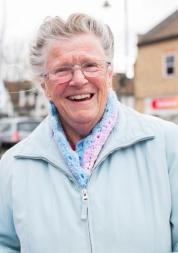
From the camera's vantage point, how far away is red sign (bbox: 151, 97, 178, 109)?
31.7 m

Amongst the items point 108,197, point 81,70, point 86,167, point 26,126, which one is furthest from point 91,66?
point 26,126

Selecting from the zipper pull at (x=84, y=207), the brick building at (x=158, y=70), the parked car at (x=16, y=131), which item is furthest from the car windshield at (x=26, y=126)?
the zipper pull at (x=84, y=207)

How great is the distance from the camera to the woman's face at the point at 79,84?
2287 millimetres

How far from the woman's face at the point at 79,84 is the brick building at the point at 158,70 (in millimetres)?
29064

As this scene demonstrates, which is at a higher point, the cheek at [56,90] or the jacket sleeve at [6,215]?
the cheek at [56,90]

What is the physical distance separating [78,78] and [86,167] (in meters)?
0.42

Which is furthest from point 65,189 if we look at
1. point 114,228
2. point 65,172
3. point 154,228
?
point 154,228

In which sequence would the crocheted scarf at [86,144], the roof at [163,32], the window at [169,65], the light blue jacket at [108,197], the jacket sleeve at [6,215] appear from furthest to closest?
1. the window at [169,65]
2. the roof at [163,32]
3. the jacket sleeve at [6,215]
4. the crocheted scarf at [86,144]
5. the light blue jacket at [108,197]

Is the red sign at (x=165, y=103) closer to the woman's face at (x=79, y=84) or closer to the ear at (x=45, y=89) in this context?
the ear at (x=45, y=89)

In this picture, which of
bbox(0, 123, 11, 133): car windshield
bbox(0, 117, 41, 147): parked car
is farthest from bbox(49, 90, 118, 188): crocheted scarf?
bbox(0, 123, 11, 133): car windshield

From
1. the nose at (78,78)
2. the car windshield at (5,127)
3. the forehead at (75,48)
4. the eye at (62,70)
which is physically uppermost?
the forehead at (75,48)

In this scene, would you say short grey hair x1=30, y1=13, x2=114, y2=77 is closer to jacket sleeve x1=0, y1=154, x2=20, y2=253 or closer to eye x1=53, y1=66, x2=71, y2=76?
eye x1=53, y1=66, x2=71, y2=76

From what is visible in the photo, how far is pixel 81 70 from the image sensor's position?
90.0 inches

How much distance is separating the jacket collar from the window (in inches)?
1189
